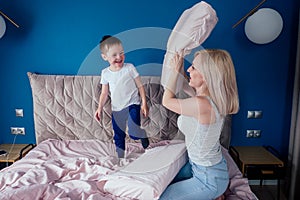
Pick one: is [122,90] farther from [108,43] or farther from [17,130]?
[17,130]

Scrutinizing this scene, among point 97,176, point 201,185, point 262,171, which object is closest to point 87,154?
point 97,176

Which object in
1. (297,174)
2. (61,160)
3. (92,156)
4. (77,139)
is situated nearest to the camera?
(61,160)

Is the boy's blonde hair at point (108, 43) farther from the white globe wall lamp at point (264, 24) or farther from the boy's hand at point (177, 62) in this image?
the white globe wall lamp at point (264, 24)

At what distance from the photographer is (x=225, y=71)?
1.32 meters

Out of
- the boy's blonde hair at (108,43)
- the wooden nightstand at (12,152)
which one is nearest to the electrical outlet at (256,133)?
the boy's blonde hair at (108,43)

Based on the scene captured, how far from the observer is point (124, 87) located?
1865mm

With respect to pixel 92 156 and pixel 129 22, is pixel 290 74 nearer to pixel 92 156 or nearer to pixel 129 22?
pixel 129 22

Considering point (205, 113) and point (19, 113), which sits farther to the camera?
point (19, 113)

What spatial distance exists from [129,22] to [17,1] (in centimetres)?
90

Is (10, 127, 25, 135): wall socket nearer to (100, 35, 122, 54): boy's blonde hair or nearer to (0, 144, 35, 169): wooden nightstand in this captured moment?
(0, 144, 35, 169): wooden nightstand

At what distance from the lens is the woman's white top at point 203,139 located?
4.50 feet

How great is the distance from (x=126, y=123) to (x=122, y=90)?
24 centimetres

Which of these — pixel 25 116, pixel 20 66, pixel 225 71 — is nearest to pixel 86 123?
pixel 25 116

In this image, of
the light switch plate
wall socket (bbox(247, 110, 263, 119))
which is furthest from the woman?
the light switch plate
